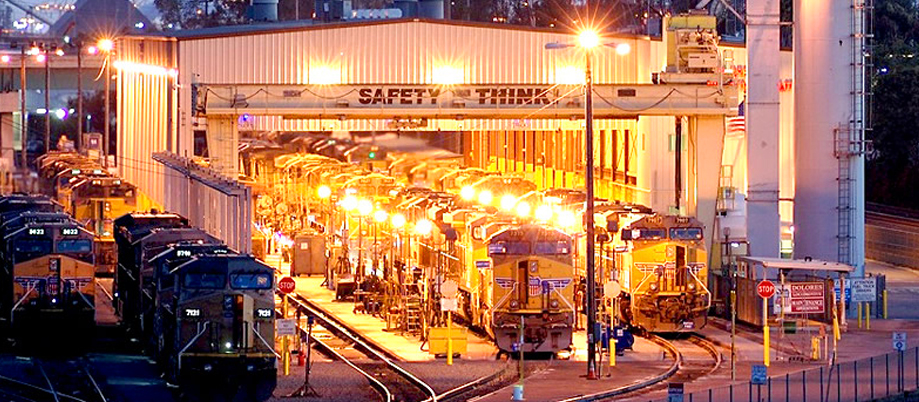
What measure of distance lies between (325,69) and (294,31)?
5.91 ft

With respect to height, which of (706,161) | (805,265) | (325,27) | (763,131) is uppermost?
(325,27)

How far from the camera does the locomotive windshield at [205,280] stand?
35688mm

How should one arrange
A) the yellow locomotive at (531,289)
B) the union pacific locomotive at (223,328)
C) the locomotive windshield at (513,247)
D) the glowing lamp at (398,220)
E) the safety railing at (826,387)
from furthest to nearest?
the glowing lamp at (398,220)
the locomotive windshield at (513,247)
the yellow locomotive at (531,289)
the union pacific locomotive at (223,328)
the safety railing at (826,387)

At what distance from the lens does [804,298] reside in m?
47.4

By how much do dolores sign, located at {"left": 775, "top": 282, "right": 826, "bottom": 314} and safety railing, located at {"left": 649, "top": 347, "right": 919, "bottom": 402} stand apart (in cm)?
634

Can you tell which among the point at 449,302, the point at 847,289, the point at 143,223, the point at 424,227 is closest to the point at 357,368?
the point at 449,302

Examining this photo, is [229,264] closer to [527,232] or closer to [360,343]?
[527,232]

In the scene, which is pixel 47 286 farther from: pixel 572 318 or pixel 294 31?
pixel 294 31

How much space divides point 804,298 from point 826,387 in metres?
10.4

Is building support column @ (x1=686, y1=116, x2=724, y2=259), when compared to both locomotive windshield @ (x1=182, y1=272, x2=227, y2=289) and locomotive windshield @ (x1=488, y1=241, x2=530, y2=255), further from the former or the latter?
locomotive windshield @ (x1=182, y1=272, x2=227, y2=289)

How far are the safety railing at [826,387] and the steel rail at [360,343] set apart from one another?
5.60m

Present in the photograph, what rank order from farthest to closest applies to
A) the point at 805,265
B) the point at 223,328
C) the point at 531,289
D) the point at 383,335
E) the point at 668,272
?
1. the point at 383,335
2. the point at 805,265
3. the point at 668,272
4. the point at 531,289
5. the point at 223,328

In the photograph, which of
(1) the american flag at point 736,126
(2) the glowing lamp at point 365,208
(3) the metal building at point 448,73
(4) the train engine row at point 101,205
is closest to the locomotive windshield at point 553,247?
(3) the metal building at point 448,73

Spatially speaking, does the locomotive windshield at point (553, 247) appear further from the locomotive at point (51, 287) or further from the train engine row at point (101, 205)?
the train engine row at point (101, 205)
